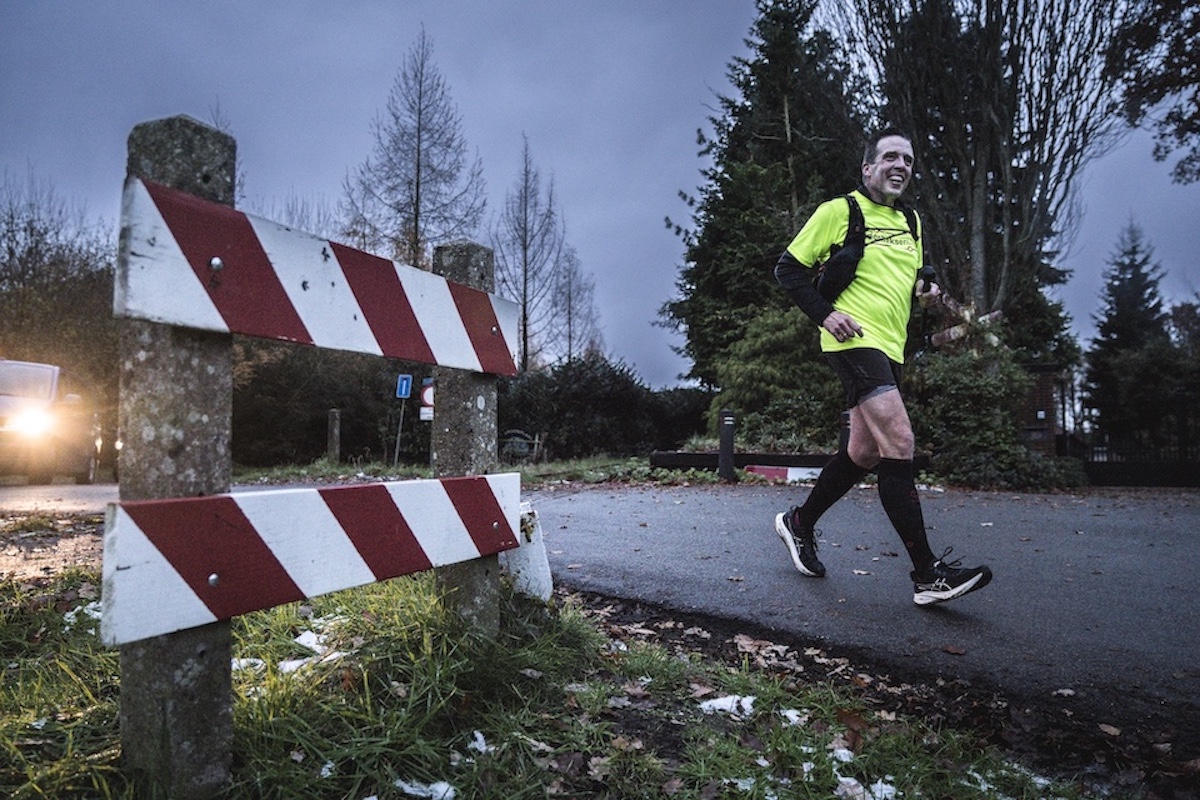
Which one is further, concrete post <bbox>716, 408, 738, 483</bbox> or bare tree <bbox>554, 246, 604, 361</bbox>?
bare tree <bbox>554, 246, 604, 361</bbox>

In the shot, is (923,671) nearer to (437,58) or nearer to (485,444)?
(485,444)

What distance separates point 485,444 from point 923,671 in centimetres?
178

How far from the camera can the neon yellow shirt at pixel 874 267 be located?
3.34 metres

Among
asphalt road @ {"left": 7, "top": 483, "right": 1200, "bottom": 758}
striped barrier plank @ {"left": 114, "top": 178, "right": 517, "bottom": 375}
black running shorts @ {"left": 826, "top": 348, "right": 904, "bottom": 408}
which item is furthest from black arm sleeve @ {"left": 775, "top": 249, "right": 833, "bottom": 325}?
striped barrier plank @ {"left": 114, "top": 178, "right": 517, "bottom": 375}

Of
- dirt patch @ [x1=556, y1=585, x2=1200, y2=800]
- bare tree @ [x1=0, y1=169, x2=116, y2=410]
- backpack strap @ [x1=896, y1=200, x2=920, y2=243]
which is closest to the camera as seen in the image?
dirt patch @ [x1=556, y1=585, x2=1200, y2=800]

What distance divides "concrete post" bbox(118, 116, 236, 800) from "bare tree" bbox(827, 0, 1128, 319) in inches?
647

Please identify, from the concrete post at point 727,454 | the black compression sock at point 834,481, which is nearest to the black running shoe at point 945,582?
the black compression sock at point 834,481

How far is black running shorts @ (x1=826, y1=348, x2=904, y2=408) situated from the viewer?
127 inches

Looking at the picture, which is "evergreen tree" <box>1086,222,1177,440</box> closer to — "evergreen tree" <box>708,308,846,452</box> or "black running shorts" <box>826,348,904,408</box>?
"evergreen tree" <box>708,308,846,452</box>

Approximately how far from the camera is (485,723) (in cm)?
188

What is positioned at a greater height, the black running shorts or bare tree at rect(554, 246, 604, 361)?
bare tree at rect(554, 246, 604, 361)

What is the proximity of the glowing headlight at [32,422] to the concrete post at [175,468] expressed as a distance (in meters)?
14.4

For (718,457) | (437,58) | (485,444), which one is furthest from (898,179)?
(437,58)

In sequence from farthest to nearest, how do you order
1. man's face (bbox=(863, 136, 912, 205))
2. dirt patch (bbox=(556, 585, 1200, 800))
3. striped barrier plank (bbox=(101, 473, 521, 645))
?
1. man's face (bbox=(863, 136, 912, 205))
2. dirt patch (bbox=(556, 585, 1200, 800))
3. striped barrier plank (bbox=(101, 473, 521, 645))
